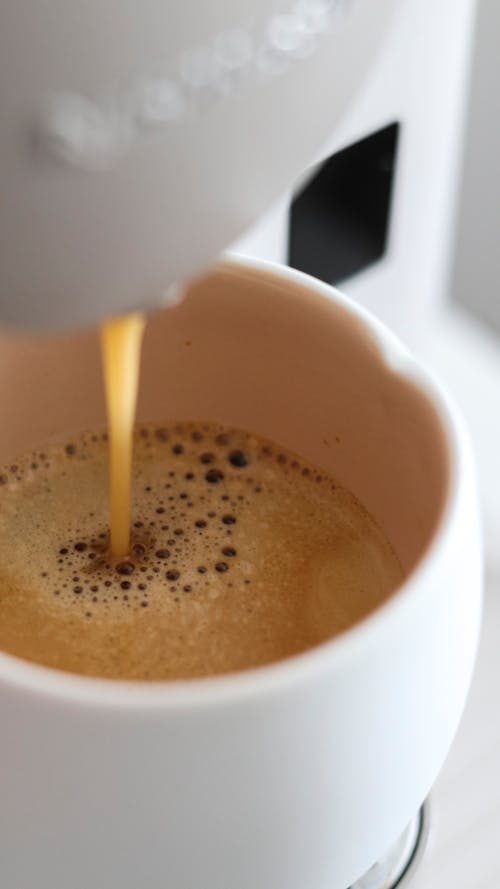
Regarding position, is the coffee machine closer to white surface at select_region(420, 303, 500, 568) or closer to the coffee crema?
the coffee crema

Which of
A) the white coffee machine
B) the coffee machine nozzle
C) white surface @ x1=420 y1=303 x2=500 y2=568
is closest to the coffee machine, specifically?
the coffee machine nozzle

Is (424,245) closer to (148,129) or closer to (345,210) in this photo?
(345,210)

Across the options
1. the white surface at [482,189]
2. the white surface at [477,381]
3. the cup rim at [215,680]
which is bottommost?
the cup rim at [215,680]

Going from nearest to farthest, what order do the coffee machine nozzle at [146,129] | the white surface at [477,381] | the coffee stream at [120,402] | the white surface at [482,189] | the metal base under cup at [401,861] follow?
the coffee machine nozzle at [146,129] → the coffee stream at [120,402] → the metal base under cup at [401,861] → the white surface at [477,381] → the white surface at [482,189]

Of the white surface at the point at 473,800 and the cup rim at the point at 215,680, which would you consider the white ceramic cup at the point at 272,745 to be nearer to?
the cup rim at the point at 215,680

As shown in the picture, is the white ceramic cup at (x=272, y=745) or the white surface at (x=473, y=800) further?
the white surface at (x=473, y=800)

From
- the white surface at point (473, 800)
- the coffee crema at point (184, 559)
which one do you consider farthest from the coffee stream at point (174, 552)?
the white surface at point (473, 800)

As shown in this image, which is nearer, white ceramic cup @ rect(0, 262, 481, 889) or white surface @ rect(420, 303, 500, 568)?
white ceramic cup @ rect(0, 262, 481, 889)

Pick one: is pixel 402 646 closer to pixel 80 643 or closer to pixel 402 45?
pixel 80 643
